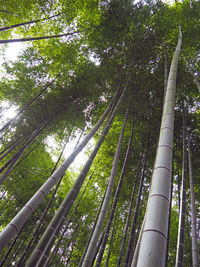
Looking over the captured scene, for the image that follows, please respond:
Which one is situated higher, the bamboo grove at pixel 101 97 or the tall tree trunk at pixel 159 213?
the bamboo grove at pixel 101 97

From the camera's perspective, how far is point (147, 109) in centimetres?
545

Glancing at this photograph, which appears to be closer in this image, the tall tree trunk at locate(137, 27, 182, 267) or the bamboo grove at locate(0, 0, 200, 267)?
the tall tree trunk at locate(137, 27, 182, 267)

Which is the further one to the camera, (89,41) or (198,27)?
(89,41)

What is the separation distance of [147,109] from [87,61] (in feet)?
8.36

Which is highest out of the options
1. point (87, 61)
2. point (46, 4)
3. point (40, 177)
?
point (87, 61)

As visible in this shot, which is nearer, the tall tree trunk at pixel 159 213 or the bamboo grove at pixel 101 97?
the tall tree trunk at pixel 159 213

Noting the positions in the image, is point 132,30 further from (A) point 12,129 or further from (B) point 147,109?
(A) point 12,129

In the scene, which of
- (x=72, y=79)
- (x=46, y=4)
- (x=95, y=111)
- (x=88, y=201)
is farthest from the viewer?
(x=88, y=201)

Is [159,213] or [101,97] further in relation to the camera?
[101,97]

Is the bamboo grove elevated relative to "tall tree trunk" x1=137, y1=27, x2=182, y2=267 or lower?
elevated

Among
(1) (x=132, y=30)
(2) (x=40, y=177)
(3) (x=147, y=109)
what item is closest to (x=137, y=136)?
(3) (x=147, y=109)

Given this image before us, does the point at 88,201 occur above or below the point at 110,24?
below

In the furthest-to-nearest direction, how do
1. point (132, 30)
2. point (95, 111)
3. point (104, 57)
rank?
point (95, 111) → point (104, 57) → point (132, 30)

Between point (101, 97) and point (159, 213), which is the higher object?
point (101, 97)
